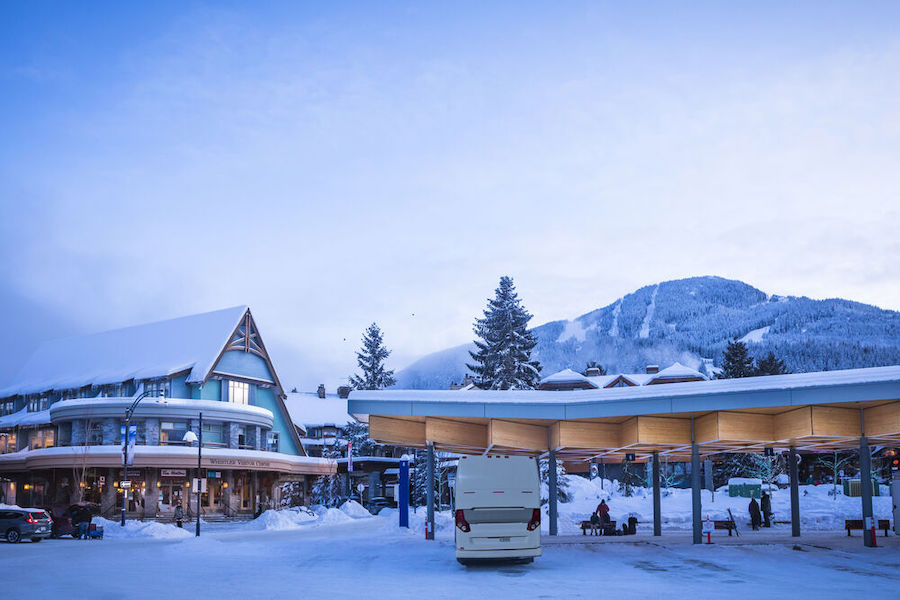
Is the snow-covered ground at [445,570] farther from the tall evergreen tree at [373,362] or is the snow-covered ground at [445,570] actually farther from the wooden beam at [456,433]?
the tall evergreen tree at [373,362]

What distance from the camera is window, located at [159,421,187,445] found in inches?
2237

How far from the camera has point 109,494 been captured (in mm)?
55156

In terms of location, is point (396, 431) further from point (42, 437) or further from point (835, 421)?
point (42, 437)

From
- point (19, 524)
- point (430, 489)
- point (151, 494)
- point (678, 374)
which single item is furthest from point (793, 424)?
point (678, 374)

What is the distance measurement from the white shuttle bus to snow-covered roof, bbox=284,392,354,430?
67.9 metres

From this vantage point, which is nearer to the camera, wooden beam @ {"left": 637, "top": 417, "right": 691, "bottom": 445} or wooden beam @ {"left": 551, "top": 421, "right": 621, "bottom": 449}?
wooden beam @ {"left": 637, "top": 417, "right": 691, "bottom": 445}

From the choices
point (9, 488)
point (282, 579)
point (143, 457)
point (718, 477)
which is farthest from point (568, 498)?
point (282, 579)

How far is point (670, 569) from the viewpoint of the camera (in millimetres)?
20078

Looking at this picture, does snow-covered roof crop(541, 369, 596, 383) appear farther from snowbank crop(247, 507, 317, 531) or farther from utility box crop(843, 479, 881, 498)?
snowbank crop(247, 507, 317, 531)

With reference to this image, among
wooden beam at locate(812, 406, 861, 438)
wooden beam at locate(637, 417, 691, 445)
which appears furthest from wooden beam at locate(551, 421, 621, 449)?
wooden beam at locate(812, 406, 861, 438)

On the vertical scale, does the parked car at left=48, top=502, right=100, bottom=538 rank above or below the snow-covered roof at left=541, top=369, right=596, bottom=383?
below

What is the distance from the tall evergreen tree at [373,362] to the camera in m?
86.6

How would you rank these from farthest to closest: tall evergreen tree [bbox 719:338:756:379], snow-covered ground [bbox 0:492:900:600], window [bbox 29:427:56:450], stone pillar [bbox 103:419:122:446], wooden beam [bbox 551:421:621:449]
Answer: tall evergreen tree [bbox 719:338:756:379], window [bbox 29:427:56:450], stone pillar [bbox 103:419:122:446], wooden beam [bbox 551:421:621:449], snow-covered ground [bbox 0:492:900:600]

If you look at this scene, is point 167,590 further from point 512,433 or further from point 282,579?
point 512,433
